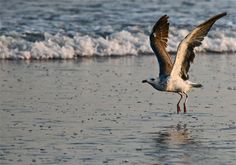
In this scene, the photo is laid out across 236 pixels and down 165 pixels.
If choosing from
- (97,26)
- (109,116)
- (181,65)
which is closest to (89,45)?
(97,26)

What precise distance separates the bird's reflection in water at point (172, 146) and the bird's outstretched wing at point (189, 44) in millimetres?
1389

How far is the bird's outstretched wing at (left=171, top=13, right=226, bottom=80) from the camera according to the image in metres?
13.9

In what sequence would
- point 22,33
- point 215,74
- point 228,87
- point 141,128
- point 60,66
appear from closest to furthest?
point 141,128, point 228,87, point 215,74, point 60,66, point 22,33

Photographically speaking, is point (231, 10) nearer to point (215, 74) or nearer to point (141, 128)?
point (215, 74)

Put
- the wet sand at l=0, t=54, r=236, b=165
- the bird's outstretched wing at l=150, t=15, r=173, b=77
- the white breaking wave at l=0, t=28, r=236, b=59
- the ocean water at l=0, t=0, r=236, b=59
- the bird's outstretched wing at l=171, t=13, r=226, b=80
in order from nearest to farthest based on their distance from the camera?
the wet sand at l=0, t=54, r=236, b=165
the bird's outstretched wing at l=171, t=13, r=226, b=80
the bird's outstretched wing at l=150, t=15, r=173, b=77
the white breaking wave at l=0, t=28, r=236, b=59
the ocean water at l=0, t=0, r=236, b=59

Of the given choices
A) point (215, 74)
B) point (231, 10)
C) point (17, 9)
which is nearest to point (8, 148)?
point (215, 74)

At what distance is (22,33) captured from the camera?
21844 mm

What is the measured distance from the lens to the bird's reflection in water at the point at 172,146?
10.7 metres

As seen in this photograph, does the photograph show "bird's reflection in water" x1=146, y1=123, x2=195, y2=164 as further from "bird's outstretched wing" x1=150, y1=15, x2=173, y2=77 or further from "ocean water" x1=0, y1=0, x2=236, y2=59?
"ocean water" x1=0, y1=0, x2=236, y2=59

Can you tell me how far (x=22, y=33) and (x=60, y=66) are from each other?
3.17 metres

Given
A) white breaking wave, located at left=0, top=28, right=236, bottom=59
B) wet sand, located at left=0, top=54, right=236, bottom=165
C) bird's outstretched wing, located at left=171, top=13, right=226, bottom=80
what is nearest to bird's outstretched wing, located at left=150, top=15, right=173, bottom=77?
bird's outstretched wing, located at left=171, top=13, right=226, bottom=80

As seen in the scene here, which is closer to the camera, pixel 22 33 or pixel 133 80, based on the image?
pixel 133 80

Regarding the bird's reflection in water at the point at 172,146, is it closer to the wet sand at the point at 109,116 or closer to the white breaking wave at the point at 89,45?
the wet sand at the point at 109,116

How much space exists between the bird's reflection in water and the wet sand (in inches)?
0.4
